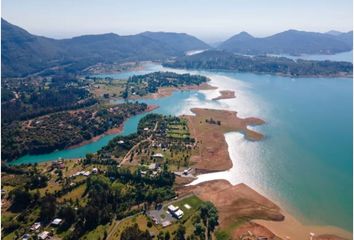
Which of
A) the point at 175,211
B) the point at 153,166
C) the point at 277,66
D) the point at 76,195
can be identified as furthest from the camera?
the point at 277,66

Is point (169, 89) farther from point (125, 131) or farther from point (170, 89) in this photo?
point (125, 131)

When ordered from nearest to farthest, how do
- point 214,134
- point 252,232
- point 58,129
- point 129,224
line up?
1. point 252,232
2. point 129,224
3. point 214,134
4. point 58,129

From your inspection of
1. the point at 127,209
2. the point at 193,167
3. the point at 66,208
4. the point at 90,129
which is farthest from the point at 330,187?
the point at 90,129

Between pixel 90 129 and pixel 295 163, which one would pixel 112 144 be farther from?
pixel 295 163

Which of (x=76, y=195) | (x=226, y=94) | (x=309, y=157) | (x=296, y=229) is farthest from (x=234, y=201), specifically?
(x=226, y=94)

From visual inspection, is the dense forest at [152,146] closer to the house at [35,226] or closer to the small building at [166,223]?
the small building at [166,223]

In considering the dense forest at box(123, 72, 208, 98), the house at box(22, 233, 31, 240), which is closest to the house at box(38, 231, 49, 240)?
the house at box(22, 233, 31, 240)

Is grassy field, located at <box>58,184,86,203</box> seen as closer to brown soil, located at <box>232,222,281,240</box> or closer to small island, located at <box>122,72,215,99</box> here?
brown soil, located at <box>232,222,281,240</box>
